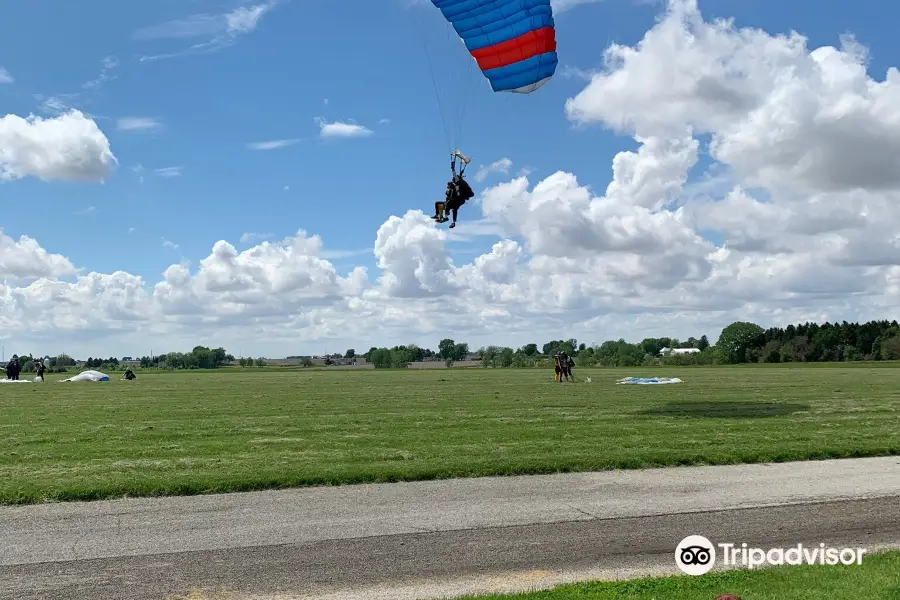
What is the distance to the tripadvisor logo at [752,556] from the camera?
6886mm

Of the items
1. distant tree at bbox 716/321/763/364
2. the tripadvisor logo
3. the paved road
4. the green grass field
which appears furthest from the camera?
distant tree at bbox 716/321/763/364

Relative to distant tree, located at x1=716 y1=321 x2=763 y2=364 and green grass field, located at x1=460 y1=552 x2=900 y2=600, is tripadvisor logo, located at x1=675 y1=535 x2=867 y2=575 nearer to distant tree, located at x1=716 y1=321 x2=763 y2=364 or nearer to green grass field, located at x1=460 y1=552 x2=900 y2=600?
green grass field, located at x1=460 y1=552 x2=900 y2=600

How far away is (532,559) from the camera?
7.07 metres

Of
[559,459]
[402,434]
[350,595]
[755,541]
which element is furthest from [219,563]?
[402,434]

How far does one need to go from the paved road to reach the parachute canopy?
411 inches

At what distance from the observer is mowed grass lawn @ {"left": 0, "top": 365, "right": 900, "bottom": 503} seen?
11.2 m

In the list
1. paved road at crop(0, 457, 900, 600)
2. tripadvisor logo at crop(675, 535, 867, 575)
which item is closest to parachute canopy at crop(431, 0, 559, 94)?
paved road at crop(0, 457, 900, 600)

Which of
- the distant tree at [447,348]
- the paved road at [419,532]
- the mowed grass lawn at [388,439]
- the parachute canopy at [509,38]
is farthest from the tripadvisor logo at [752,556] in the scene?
the distant tree at [447,348]

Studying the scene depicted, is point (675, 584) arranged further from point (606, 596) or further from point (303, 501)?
point (303, 501)

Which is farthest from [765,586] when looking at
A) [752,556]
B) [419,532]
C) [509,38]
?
[509,38]

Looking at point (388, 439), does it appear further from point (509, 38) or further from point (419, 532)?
point (509, 38)

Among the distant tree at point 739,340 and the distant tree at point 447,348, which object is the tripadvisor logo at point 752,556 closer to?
the distant tree at point 739,340

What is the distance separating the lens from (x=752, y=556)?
7160mm

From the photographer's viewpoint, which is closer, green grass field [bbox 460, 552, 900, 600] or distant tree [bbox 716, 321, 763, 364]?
green grass field [bbox 460, 552, 900, 600]
